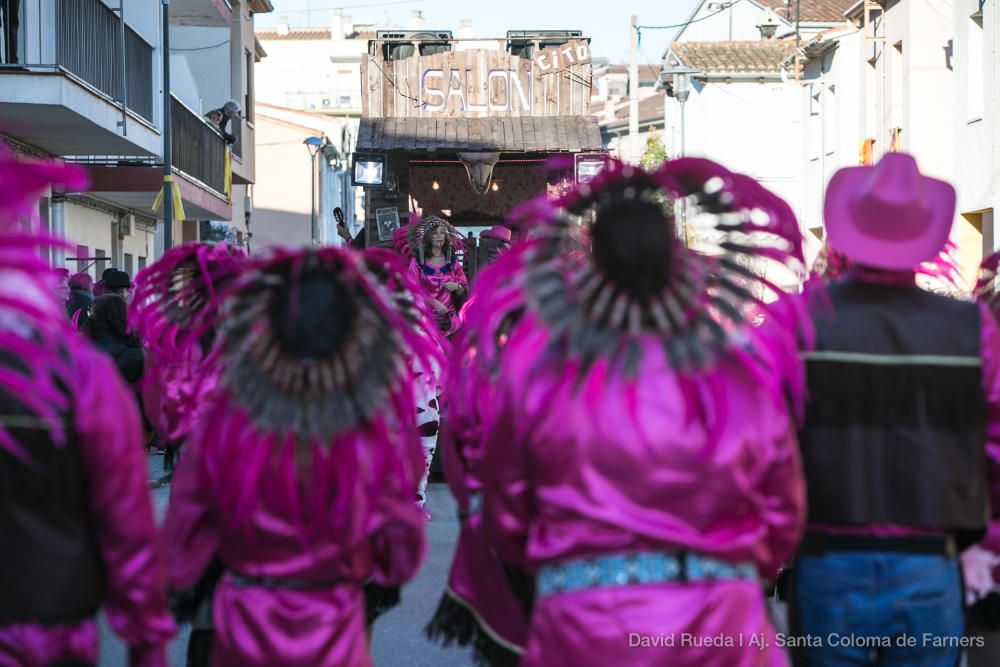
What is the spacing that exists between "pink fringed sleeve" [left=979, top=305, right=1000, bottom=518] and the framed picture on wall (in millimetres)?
13767

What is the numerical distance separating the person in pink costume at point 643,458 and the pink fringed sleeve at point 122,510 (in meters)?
0.83

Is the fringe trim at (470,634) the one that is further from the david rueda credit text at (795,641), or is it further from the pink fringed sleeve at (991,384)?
the pink fringed sleeve at (991,384)

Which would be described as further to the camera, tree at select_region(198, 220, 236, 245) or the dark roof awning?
tree at select_region(198, 220, 236, 245)

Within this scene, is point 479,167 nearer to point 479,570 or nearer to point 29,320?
point 479,570

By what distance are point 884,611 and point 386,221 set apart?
1433 centimetres

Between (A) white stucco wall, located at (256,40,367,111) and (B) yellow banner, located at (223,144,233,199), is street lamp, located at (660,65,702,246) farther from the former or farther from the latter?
(A) white stucco wall, located at (256,40,367,111)

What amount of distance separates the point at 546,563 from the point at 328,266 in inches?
41.1

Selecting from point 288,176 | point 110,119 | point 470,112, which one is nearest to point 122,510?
point 110,119

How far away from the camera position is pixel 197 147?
977 inches

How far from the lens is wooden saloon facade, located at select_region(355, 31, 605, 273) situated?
62.5 feet

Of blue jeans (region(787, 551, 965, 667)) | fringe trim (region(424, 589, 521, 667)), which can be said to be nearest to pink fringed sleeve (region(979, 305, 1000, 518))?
blue jeans (region(787, 551, 965, 667))

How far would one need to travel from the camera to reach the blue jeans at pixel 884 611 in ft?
12.4

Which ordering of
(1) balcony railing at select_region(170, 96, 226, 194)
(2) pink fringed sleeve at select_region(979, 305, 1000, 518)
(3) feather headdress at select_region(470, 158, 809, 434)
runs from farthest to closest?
(1) balcony railing at select_region(170, 96, 226, 194), (2) pink fringed sleeve at select_region(979, 305, 1000, 518), (3) feather headdress at select_region(470, 158, 809, 434)

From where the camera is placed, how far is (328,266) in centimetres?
381
